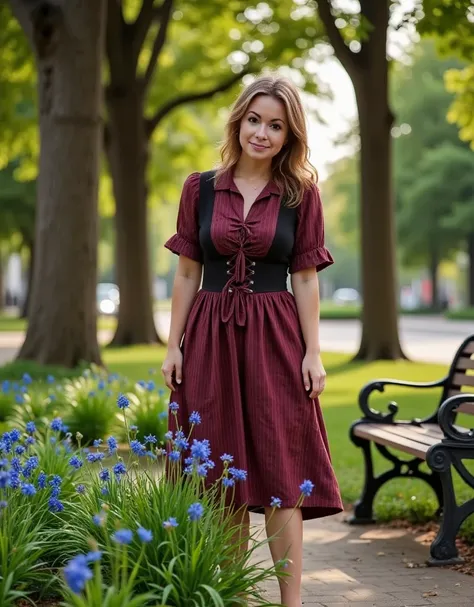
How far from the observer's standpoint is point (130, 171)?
22828 mm

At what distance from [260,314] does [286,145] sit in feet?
2.40

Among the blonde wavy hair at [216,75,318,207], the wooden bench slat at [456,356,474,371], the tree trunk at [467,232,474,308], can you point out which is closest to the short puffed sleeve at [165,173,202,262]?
the blonde wavy hair at [216,75,318,207]

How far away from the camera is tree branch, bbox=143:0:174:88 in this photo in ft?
70.7

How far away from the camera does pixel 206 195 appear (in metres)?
4.54

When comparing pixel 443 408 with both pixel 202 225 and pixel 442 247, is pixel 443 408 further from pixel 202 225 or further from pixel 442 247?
pixel 442 247

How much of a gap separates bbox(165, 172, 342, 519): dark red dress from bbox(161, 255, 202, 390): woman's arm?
4 centimetres

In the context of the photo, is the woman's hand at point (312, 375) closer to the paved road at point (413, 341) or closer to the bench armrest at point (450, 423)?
the bench armrest at point (450, 423)

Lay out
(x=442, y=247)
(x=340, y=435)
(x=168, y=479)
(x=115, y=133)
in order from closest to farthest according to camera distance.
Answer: (x=168, y=479) → (x=340, y=435) → (x=115, y=133) → (x=442, y=247)

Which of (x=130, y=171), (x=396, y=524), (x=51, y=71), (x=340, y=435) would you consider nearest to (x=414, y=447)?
(x=396, y=524)

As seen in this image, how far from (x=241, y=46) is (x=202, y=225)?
65.6 feet

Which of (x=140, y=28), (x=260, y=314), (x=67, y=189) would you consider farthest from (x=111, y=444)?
(x=140, y=28)

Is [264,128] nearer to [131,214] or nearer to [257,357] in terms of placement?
[257,357]

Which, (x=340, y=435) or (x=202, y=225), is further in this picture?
(x=340, y=435)

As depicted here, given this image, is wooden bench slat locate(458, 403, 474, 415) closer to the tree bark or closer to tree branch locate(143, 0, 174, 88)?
the tree bark
